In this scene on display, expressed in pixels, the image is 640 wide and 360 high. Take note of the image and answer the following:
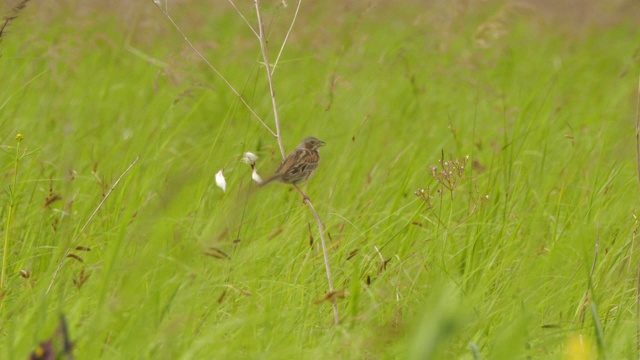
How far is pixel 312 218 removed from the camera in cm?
352

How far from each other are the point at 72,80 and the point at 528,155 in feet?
8.85

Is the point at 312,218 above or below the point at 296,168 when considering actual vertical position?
below

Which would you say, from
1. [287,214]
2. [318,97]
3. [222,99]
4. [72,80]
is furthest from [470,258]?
[72,80]

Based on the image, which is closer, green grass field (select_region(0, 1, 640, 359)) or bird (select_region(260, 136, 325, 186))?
green grass field (select_region(0, 1, 640, 359))

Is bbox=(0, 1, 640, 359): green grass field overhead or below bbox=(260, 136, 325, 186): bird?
below

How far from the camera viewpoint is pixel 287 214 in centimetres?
365

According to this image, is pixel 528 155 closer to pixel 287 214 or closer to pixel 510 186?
pixel 510 186

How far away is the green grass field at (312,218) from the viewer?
7.57 feet

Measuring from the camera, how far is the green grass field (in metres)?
2.31

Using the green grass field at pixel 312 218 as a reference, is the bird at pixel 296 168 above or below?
above

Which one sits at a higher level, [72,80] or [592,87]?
[72,80]

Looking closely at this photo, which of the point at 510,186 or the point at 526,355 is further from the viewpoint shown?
the point at 510,186

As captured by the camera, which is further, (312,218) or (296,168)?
(312,218)

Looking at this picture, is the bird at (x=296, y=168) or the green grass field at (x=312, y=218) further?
the bird at (x=296, y=168)
